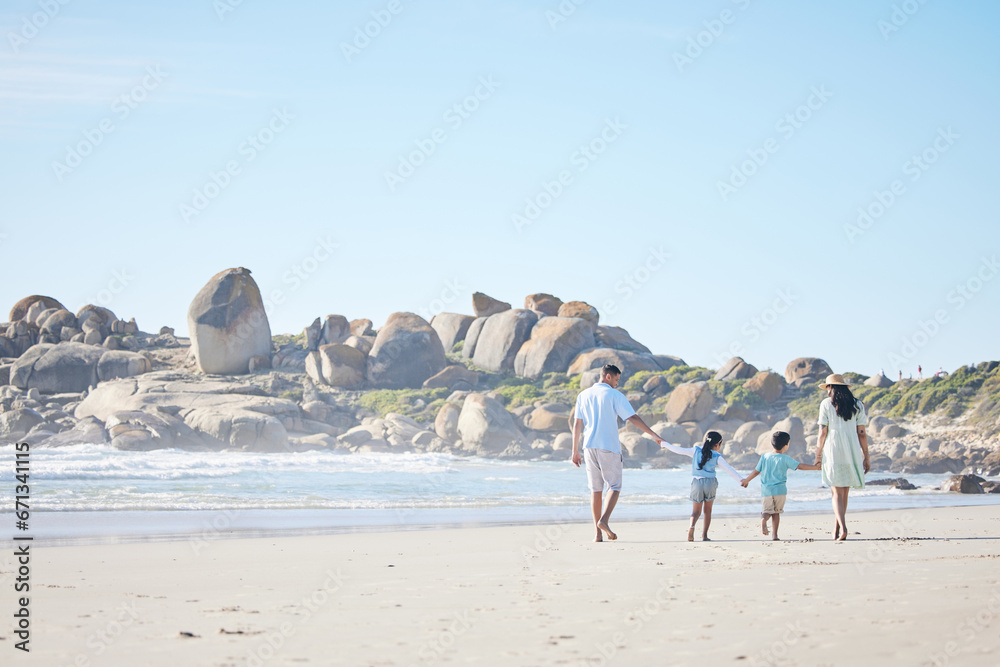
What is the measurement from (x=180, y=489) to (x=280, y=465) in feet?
30.2

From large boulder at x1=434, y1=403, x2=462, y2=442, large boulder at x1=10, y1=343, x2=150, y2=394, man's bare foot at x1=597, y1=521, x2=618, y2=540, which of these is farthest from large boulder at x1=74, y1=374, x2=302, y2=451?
man's bare foot at x1=597, y1=521, x2=618, y2=540

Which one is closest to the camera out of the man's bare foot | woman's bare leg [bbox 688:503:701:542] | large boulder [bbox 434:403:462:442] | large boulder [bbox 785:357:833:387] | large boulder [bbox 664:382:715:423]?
the man's bare foot

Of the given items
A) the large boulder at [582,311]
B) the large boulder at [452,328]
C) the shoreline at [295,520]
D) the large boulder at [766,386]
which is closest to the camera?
the shoreline at [295,520]

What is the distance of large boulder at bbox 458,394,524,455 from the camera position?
3606 cm

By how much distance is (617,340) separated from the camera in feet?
165

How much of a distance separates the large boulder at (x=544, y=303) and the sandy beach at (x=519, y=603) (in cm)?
4297

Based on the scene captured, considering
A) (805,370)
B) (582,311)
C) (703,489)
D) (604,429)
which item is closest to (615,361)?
(582,311)

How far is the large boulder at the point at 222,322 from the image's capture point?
41.2 metres

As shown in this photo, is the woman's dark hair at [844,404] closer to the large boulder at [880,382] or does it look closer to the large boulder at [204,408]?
the large boulder at [204,408]

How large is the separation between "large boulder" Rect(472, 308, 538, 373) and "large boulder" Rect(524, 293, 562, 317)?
246 centimetres

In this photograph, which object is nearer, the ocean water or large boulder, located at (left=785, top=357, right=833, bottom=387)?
the ocean water

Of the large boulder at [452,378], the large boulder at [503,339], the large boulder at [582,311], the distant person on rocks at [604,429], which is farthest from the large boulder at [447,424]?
the distant person on rocks at [604,429]

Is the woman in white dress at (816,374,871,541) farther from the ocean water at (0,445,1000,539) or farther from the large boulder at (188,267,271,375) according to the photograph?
the large boulder at (188,267,271,375)

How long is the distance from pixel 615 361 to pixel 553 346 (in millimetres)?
3315
